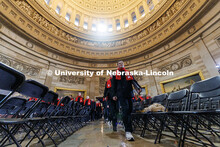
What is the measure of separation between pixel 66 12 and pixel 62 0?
1.61 metres

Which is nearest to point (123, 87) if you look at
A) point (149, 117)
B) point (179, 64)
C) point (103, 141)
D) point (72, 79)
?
point (149, 117)

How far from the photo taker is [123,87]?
7.08 feet

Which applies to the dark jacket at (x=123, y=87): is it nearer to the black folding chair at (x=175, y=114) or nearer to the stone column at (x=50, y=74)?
the black folding chair at (x=175, y=114)

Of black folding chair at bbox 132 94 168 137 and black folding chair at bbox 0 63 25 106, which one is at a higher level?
black folding chair at bbox 0 63 25 106

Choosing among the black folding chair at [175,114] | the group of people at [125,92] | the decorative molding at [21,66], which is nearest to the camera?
the black folding chair at [175,114]

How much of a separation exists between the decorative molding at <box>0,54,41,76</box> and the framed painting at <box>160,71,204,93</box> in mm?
10609

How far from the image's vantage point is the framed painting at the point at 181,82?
6285 mm

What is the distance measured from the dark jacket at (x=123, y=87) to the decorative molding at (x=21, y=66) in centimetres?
779

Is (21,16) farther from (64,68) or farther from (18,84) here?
(18,84)

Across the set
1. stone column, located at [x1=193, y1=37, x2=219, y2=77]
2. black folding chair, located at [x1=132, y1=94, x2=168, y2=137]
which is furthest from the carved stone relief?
stone column, located at [x1=193, y1=37, x2=219, y2=77]

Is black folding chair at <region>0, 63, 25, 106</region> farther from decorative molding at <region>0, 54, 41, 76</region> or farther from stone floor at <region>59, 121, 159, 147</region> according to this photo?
decorative molding at <region>0, 54, 41, 76</region>

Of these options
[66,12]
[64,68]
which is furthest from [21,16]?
[66,12]

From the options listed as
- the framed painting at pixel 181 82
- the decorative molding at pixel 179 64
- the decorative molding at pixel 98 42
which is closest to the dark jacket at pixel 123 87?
the framed painting at pixel 181 82

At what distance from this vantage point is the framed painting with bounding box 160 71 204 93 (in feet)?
20.6
